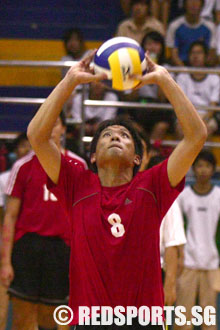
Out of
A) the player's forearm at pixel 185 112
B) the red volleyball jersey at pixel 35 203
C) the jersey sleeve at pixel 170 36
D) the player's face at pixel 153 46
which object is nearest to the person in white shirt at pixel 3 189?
the red volleyball jersey at pixel 35 203

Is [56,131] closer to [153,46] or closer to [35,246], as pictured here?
[35,246]

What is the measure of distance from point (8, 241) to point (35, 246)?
0.24m

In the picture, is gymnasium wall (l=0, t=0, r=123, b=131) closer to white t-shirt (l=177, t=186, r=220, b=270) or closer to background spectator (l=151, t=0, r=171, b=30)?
background spectator (l=151, t=0, r=171, b=30)

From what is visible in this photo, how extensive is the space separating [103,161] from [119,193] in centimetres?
20

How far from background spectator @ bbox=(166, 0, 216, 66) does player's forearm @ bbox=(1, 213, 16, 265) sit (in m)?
4.54

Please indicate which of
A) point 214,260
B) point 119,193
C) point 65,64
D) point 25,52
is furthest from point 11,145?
point 119,193

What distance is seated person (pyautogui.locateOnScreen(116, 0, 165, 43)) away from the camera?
935cm

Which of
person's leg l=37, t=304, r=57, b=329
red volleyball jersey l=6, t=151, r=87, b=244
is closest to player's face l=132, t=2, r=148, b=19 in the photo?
red volleyball jersey l=6, t=151, r=87, b=244

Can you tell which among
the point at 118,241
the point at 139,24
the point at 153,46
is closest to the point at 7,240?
the point at 118,241

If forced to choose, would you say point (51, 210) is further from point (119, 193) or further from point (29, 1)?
point (29, 1)

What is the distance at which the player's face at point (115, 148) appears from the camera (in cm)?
382

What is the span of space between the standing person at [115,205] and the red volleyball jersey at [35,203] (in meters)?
2.01

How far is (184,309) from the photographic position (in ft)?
21.8

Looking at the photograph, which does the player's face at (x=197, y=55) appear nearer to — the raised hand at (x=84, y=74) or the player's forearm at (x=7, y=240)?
the player's forearm at (x=7, y=240)
